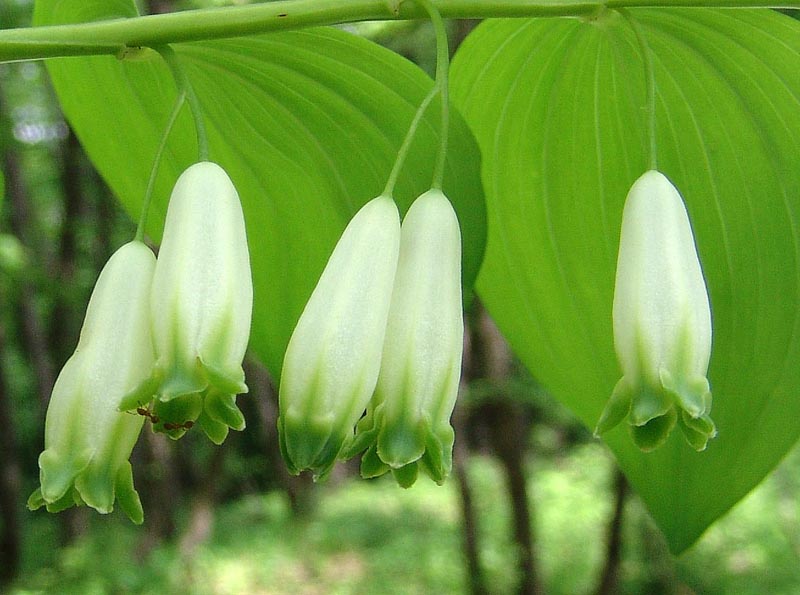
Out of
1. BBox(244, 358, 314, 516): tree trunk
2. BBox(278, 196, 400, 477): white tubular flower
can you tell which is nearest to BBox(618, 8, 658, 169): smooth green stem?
BBox(278, 196, 400, 477): white tubular flower

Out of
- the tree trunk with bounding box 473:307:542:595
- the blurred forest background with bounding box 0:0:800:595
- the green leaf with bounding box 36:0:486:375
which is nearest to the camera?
the green leaf with bounding box 36:0:486:375

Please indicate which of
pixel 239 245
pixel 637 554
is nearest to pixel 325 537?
pixel 637 554

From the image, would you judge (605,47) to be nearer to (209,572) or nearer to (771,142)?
(771,142)

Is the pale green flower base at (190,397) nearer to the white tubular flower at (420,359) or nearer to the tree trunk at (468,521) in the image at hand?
the white tubular flower at (420,359)

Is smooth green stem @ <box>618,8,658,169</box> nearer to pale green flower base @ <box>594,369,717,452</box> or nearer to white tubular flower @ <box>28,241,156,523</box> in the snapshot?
pale green flower base @ <box>594,369,717,452</box>

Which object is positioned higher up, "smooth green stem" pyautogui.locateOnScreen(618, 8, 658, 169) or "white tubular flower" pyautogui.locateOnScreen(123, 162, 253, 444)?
"smooth green stem" pyautogui.locateOnScreen(618, 8, 658, 169)

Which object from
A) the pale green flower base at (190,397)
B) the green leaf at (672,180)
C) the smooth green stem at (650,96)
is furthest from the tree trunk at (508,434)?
the pale green flower base at (190,397)

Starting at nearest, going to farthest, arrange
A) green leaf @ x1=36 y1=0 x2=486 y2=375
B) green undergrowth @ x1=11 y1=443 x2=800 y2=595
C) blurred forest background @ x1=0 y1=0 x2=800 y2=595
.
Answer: green leaf @ x1=36 y1=0 x2=486 y2=375 → blurred forest background @ x1=0 y1=0 x2=800 y2=595 → green undergrowth @ x1=11 y1=443 x2=800 y2=595

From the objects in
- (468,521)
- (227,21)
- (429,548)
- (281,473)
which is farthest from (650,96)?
(281,473)
